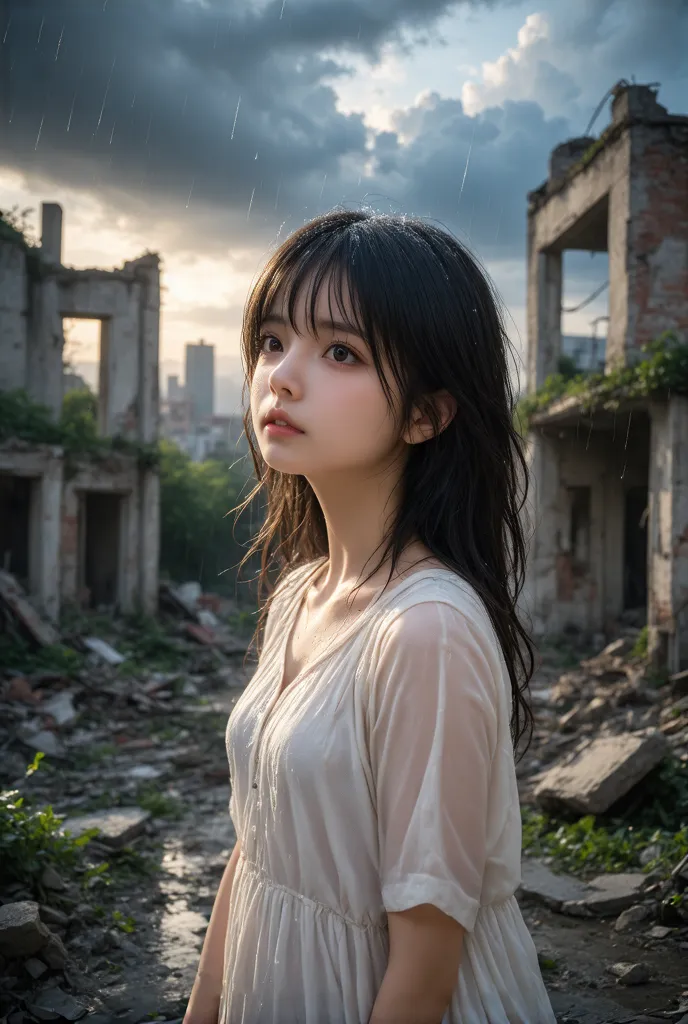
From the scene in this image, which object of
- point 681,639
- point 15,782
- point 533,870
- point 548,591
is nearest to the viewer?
point 533,870

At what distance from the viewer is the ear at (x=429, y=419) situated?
153cm

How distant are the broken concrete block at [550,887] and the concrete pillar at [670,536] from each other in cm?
490

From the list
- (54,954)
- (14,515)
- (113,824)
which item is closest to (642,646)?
(113,824)

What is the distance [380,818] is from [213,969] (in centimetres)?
74

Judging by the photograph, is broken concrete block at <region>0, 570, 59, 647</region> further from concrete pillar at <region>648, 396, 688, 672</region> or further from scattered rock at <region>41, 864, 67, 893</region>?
scattered rock at <region>41, 864, 67, 893</region>

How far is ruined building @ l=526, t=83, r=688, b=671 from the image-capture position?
381 inches

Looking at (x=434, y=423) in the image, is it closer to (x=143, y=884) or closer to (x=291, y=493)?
(x=291, y=493)

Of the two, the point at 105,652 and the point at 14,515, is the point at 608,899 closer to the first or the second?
the point at 105,652

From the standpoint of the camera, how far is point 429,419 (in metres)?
1.53

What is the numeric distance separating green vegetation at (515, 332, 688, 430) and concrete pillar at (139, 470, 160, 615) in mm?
9302

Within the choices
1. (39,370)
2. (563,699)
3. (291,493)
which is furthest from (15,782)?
(39,370)

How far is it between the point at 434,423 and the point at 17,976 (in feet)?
10.8

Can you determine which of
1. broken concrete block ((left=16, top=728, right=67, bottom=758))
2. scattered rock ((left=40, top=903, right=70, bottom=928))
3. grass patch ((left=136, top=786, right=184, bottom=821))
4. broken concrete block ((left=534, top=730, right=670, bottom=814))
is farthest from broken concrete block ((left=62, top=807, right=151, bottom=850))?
broken concrete block ((left=534, top=730, right=670, bottom=814))

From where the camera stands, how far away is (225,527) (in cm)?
2314
